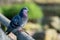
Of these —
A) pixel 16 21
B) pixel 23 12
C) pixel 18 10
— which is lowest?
pixel 18 10

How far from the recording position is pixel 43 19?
14008 mm

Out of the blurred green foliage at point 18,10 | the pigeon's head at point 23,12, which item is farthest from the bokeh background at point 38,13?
the pigeon's head at point 23,12

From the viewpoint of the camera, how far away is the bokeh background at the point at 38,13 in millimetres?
11459

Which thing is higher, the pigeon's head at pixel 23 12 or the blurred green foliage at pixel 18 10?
the pigeon's head at pixel 23 12

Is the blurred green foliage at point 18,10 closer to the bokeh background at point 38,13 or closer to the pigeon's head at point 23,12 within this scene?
the bokeh background at point 38,13

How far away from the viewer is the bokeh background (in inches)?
451

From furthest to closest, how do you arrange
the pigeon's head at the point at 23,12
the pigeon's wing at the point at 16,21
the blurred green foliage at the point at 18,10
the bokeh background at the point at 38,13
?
1. the blurred green foliage at the point at 18,10
2. the bokeh background at the point at 38,13
3. the pigeon's head at the point at 23,12
4. the pigeon's wing at the point at 16,21

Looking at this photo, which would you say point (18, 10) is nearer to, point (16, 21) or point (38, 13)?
point (38, 13)

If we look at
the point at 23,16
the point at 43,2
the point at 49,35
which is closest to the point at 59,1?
the point at 43,2

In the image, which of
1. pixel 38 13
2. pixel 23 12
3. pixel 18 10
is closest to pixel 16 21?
pixel 23 12

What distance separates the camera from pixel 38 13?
13.4 metres

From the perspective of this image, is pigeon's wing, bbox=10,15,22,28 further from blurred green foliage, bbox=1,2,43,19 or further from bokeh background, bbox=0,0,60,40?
blurred green foliage, bbox=1,2,43,19

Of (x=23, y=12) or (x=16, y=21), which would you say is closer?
(x=16, y=21)

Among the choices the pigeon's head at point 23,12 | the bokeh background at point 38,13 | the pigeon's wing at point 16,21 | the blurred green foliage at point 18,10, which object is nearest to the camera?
the pigeon's wing at point 16,21
